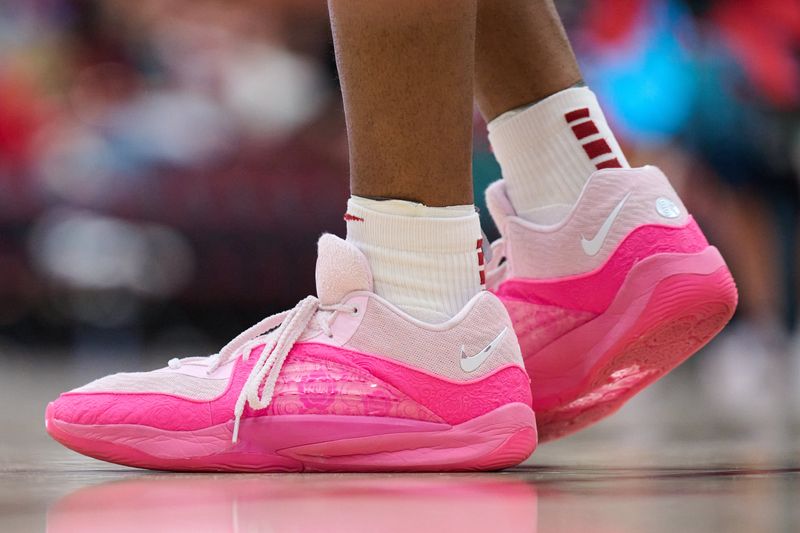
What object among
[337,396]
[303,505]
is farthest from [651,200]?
[303,505]

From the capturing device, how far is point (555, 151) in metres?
1.06

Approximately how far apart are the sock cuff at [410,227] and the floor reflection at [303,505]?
7.6 inches

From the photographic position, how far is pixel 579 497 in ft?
2.28

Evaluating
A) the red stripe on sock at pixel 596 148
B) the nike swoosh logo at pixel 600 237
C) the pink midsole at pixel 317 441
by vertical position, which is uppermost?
the red stripe on sock at pixel 596 148

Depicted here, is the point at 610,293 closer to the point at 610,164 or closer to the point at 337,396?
the point at 610,164

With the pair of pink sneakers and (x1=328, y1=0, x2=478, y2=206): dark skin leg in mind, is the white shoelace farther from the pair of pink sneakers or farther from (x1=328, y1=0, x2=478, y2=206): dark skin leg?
(x1=328, y1=0, x2=478, y2=206): dark skin leg

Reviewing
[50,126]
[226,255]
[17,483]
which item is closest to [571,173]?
[17,483]

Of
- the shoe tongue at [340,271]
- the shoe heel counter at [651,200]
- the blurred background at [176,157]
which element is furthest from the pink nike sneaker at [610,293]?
the blurred background at [176,157]

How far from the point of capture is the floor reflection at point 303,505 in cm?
58

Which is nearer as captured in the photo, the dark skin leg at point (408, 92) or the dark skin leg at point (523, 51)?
the dark skin leg at point (408, 92)

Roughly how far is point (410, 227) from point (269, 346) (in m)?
0.15

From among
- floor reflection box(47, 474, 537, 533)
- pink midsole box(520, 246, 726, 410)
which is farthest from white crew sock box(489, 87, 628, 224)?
floor reflection box(47, 474, 537, 533)

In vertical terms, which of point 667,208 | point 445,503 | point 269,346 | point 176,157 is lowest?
point 445,503

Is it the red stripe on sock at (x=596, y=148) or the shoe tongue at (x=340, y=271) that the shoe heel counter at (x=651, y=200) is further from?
the shoe tongue at (x=340, y=271)
